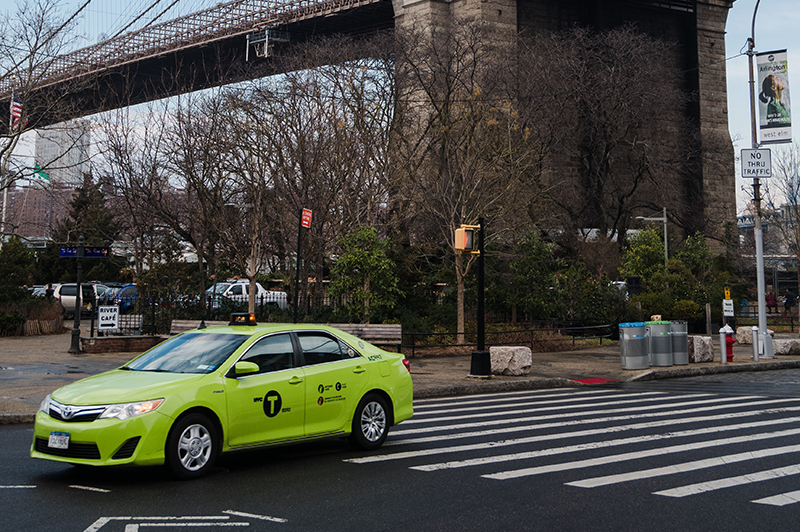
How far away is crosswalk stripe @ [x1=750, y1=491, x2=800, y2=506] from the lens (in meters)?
6.63

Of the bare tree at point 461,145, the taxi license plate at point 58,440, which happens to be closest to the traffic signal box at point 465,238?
the bare tree at point 461,145

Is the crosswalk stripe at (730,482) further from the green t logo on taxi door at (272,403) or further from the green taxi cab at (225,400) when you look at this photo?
the green t logo on taxi door at (272,403)

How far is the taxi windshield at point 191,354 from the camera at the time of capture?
8.10 metres

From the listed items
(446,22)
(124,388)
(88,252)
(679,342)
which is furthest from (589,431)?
(446,22)

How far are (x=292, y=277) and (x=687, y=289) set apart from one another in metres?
17.5

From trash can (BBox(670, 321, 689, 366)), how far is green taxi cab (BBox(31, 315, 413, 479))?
44.5 feet

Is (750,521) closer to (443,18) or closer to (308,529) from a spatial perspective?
(308,529)

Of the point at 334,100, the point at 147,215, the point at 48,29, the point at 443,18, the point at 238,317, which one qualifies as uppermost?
the point at 443,18

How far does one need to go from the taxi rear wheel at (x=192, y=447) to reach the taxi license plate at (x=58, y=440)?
0.92 metres

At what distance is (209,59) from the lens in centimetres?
6044

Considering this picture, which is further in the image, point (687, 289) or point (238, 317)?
point (687, 289)

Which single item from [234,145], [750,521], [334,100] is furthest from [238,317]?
[334,100]

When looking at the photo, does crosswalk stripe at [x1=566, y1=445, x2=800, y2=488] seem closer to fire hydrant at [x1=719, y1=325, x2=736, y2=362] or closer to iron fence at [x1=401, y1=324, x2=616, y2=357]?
iron fence at [x1=401, y1=324, x2=616, y2=357]

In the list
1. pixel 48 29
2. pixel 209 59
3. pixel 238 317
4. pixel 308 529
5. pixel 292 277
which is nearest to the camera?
pixel 308 529
